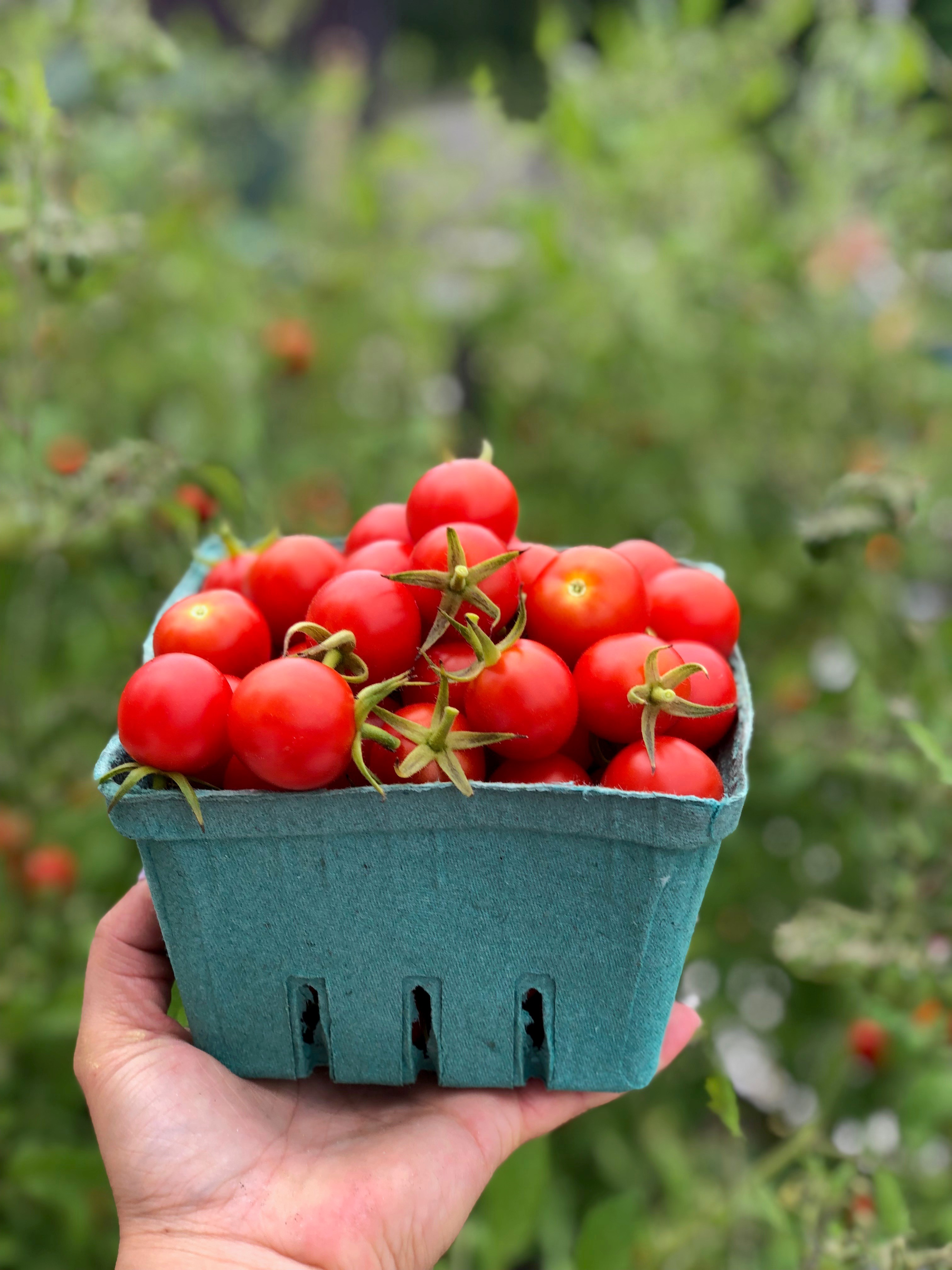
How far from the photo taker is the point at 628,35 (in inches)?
82.1

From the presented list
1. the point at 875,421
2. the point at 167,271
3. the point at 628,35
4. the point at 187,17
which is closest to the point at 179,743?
the point at 167,271

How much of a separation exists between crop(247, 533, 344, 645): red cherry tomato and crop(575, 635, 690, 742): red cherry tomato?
229 mm

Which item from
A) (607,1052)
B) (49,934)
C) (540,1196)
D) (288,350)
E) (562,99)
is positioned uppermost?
(562,99)

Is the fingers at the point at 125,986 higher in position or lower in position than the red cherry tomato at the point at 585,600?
lower

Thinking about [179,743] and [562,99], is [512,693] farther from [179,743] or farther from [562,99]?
[562,99]

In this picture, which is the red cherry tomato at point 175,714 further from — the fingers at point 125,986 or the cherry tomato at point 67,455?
the cherry tomato at point 67,455

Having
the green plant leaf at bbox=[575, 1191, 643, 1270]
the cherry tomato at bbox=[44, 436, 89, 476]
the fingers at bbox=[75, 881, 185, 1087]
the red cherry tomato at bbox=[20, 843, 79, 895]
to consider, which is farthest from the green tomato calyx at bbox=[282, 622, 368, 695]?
the red cherry tomato at bbox=[20, 843, 79, 895]

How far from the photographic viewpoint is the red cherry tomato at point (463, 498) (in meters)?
0.83

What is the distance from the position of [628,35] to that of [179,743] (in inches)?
74.4

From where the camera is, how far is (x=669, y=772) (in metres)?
0.72

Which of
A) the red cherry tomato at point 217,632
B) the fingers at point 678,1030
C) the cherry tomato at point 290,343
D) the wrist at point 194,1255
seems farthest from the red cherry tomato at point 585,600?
the cherry tomato at point 290,343

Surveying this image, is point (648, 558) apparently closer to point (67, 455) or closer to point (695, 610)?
point (695, 610)

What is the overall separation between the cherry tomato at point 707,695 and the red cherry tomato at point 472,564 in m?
0.13

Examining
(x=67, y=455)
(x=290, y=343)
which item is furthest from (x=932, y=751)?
(x=290, y=343)
